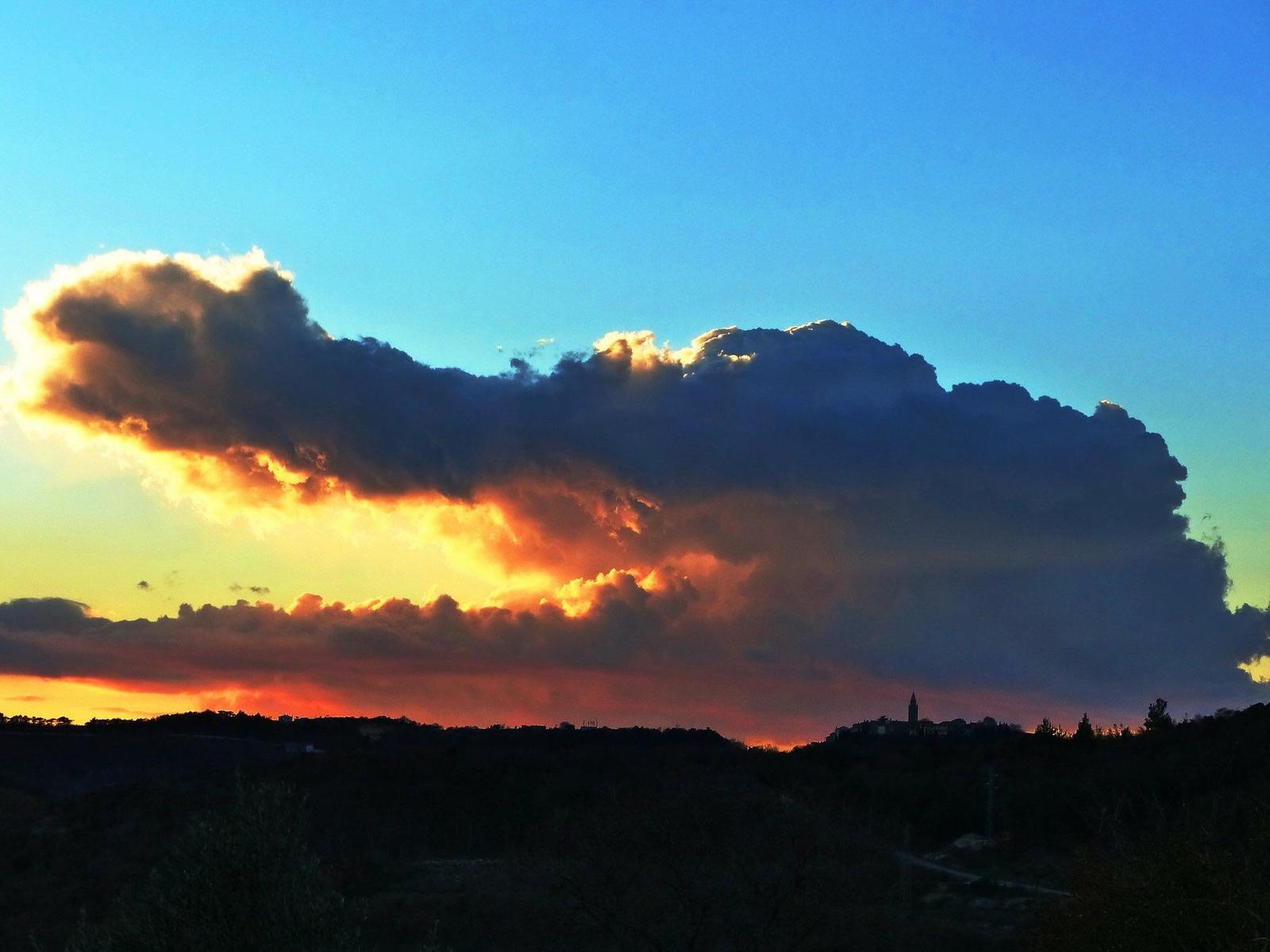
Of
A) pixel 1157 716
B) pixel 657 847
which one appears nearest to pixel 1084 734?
pixel 1157 716

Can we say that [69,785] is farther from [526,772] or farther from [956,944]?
[956,944]

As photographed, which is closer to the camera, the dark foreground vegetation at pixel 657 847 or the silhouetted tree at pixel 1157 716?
the dark foreground vegetation at pixel 657 847

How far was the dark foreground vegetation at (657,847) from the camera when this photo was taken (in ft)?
128

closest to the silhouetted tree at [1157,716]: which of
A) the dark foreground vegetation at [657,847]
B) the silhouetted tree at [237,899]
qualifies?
the dark foreground vegetation at [657,847]

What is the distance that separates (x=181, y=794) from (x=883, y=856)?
97.0 metres

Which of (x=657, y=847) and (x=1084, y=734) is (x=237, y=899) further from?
(x=1084, y=734)

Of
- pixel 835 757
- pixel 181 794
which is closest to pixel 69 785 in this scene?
pixel 181 794

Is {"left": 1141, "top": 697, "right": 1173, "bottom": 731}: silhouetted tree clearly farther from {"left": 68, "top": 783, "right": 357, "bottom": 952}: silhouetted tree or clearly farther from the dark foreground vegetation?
{"left": 68, "top": 783, "right": 357, "bottom": 952}: silhouetted tree

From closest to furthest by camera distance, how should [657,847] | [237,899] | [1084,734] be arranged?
[237,899], [657,847], [1084,734]

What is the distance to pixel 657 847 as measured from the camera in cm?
7506

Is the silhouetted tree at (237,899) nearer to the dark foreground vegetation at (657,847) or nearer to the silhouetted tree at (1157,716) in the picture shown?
the dark foreground vegetation at (657,847)

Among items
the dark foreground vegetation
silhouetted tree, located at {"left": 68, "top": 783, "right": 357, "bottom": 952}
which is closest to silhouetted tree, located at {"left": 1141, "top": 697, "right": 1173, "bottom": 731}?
the dark foreground vegetation

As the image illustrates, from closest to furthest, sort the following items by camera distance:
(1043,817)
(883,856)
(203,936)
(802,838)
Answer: (203,936)
(802,838)
(883,856)
(1043,817)

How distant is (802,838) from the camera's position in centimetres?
7275
